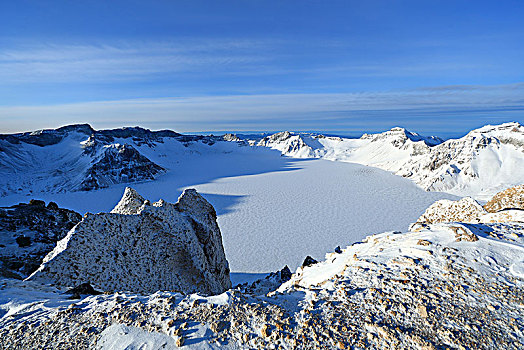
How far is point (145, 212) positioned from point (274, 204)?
2934cm

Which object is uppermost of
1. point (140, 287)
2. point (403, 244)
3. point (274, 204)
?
point (403, 244)

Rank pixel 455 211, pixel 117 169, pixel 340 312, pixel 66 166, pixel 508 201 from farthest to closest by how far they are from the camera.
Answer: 1. pixel 66 166
2. pixel 117 169
3. pixel 455 211
4. pixel 508 201
5. pixel 340 312

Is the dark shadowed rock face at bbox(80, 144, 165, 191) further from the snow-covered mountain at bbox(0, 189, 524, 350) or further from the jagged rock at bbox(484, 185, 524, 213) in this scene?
the jagged rock at bbox(484, 185, 524, 213)

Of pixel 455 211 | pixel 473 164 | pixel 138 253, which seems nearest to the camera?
pixel 138 253

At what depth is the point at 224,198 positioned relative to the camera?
141ft

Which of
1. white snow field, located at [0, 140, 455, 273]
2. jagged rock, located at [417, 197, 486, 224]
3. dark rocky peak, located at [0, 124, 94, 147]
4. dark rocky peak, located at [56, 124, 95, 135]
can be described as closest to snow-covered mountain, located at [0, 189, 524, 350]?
jagged rock, located at [417, 197, 486, 224]

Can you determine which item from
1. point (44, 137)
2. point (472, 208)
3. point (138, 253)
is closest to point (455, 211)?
point (472, 208)

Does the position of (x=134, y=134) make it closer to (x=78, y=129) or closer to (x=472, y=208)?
(x=78, y=129)

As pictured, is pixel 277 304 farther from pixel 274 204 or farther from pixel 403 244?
pixel 274 204

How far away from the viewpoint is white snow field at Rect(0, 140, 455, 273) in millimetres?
22594

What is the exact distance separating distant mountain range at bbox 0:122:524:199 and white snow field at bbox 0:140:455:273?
4347mm

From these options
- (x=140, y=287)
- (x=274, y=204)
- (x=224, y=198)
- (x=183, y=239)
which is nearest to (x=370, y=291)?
(x=140, y=287)

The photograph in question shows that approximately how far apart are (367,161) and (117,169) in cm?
7566

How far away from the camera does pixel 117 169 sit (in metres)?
62.9
